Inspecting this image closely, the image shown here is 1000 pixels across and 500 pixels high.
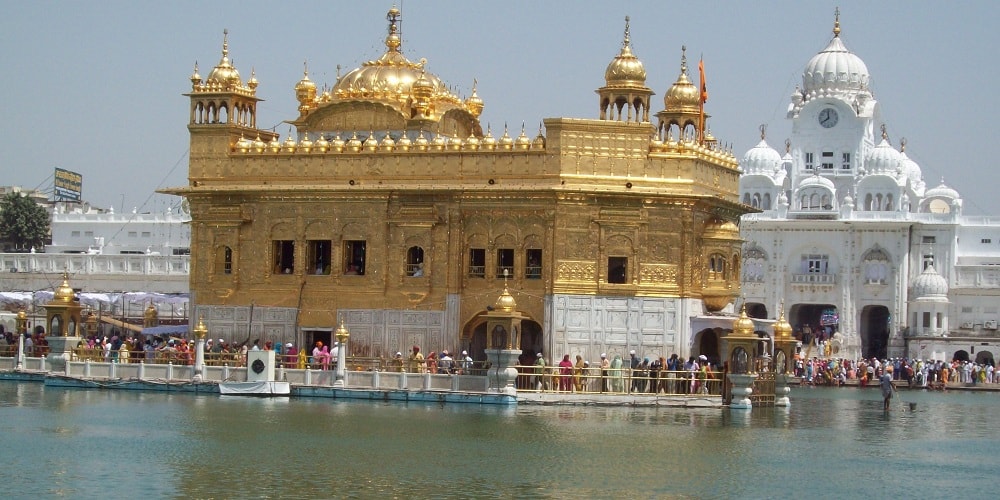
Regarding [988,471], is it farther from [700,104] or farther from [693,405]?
[700,104]

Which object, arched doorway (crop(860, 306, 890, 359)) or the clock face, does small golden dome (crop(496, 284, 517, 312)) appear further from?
the clock face

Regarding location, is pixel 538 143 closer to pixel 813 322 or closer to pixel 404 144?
pixel 404 144

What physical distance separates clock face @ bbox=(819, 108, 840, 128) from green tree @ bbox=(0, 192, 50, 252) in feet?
130

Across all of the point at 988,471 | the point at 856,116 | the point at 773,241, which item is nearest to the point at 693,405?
the point at 988,471

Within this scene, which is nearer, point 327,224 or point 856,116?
point 327,224

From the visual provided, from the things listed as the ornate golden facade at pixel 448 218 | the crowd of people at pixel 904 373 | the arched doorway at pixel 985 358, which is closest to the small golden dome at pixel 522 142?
the ornate golden facade at pixel 448 218

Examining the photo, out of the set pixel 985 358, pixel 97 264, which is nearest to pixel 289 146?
pixel 97 264

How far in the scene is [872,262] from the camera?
77500mm

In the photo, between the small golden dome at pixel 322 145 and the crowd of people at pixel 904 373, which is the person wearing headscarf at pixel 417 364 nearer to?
the small golden dome at pixel 322 145

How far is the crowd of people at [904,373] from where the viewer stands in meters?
58.8

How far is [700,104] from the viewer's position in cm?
4466

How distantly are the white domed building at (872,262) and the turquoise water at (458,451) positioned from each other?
38461 mm

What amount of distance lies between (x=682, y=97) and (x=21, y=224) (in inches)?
1808

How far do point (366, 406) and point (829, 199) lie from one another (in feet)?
159
